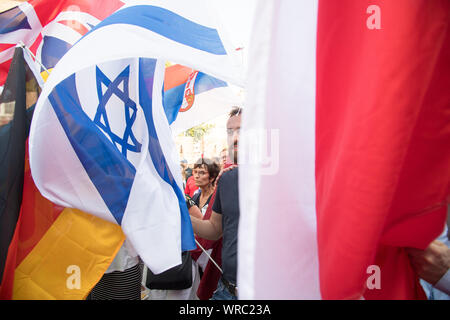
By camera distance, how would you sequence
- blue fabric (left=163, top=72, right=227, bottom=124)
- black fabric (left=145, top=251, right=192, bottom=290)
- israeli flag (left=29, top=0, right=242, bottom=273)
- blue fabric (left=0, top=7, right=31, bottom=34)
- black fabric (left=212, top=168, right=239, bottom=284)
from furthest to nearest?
blue fabric (left=163, top=72, right=227, bottom=124)
black fabric (left=145, top=251, right=192, bottom=290)
blue fabric (left=0, top=7, right=31, bottom=34)
black fabric (left=212, top=168, right=239, bottom=284)
israeli flag (left=29, top=0, right=242, bottom=273)

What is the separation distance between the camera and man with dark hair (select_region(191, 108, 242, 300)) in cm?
178

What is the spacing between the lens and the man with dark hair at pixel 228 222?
5.85 ft

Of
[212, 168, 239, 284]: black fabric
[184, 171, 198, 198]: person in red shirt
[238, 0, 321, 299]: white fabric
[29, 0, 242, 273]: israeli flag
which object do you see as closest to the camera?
[238, 0, 321, 299]: white fabric

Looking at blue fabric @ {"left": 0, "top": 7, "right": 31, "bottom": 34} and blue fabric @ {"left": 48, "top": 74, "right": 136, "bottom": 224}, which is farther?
blue fabric @ {"left": 0, "top": 7, "right": 31, "bottom": 34}

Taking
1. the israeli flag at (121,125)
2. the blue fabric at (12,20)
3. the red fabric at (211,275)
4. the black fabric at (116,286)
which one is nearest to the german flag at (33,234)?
the israeli flag at (121,125)

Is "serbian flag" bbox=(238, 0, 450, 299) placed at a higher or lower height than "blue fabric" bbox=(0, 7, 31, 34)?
lower

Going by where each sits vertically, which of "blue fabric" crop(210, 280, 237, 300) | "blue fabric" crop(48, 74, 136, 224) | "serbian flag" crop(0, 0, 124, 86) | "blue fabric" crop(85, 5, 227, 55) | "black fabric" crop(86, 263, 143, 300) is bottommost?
"blue fabric" crop(210, 280, 237, 300)

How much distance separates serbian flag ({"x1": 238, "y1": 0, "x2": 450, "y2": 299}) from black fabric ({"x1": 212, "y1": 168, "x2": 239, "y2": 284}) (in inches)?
39.3

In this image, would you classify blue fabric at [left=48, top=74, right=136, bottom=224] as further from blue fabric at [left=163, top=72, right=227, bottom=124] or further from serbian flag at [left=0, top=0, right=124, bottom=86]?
blue fabric at [left=163, top=72, right=227, bottom=124]

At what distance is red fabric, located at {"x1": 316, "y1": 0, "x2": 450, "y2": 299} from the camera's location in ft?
2.26

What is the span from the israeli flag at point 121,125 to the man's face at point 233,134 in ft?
1.60

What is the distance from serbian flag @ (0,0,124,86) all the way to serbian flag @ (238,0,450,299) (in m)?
1.87

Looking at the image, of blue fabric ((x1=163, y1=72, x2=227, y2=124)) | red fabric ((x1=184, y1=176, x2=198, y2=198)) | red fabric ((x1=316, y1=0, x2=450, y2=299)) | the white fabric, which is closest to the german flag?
the white fabric

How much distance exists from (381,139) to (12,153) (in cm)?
160
